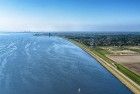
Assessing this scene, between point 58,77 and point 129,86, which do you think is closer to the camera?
point 129,86

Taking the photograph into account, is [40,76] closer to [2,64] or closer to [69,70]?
[69,70]

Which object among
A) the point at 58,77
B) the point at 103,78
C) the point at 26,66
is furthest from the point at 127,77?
the point at 26,66

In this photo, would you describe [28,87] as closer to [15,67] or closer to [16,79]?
[16,79]

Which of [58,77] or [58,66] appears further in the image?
[58,66]

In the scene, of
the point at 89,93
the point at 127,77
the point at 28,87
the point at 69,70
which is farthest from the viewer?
the point at 69,70

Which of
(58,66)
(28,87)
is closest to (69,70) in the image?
(58,66)

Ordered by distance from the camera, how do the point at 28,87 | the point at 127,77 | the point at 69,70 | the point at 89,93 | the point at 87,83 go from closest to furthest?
the point at 89,93 < the point at 28,87 < the point at 87,83 < the point at 127,77 < the point at 69,70

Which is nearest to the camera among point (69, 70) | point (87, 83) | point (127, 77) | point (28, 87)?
point (28, 87)

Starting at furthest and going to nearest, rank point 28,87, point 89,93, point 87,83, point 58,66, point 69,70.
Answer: point 58,66 → point 69,70 → point 87,83 → point 28,87 → point 89,93
